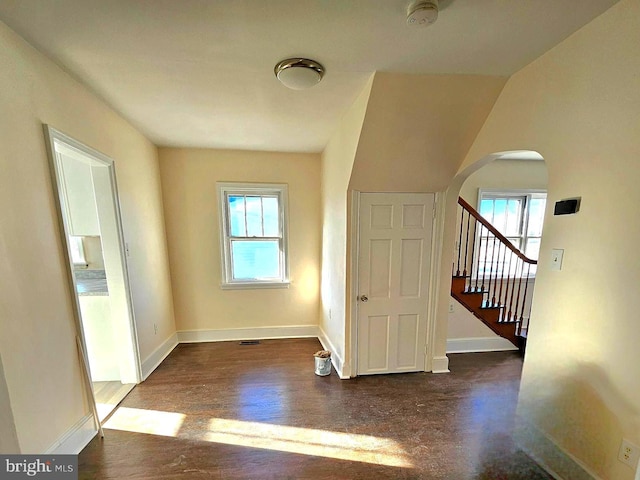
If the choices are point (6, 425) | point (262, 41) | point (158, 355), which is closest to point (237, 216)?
point (158, 355)

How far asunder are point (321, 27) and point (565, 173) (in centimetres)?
155

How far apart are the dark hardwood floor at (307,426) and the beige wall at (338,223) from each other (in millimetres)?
511

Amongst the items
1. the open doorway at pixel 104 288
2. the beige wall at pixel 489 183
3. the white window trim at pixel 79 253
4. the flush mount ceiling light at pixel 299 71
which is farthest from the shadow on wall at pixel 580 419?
the white window trim at pixel 79 253

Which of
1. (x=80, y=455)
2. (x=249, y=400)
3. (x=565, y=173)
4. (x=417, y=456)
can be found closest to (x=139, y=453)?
(x=80, y=455)

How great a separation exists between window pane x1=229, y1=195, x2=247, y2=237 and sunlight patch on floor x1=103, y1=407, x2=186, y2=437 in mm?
2013

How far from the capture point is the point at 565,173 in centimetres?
139

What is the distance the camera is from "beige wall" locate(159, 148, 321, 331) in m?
3.18

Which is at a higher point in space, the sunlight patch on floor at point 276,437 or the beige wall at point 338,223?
the beige wall at point 338,223

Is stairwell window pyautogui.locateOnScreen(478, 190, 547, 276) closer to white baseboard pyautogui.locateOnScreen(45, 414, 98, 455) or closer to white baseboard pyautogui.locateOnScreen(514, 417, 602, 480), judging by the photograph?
white baseboard pyautogui.locateOnScreen(514, 417, 602, 480)

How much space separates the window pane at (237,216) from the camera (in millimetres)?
3324

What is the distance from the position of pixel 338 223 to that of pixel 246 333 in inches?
82.5

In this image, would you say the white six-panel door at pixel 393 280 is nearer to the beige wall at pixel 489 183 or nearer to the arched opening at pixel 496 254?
the arched opening at pixel 496 254

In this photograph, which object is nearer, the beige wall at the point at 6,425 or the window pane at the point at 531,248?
the beige wall at the point at 6,425

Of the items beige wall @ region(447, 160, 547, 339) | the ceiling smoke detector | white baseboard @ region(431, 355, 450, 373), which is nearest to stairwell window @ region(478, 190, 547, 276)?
beige wall @ region(447, 160, 547, 339)
